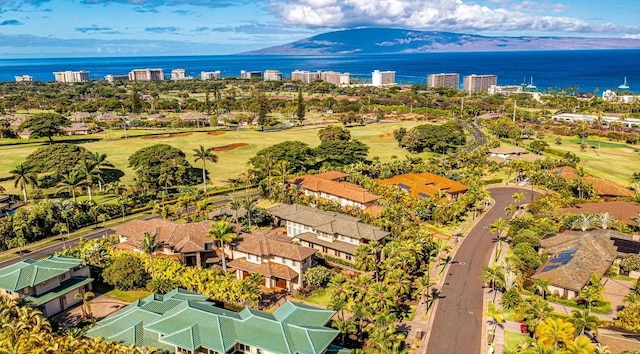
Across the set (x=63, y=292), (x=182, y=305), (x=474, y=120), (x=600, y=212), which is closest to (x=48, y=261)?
(x=63, y=292)

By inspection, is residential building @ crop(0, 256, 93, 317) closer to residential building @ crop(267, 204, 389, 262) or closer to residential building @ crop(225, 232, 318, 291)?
residential building @ crop(225, 232, 318, 291)

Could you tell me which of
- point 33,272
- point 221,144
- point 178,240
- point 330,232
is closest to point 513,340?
point 330,232

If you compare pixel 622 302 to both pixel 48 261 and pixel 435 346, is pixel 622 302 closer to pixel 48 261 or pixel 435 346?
pixel 435 346

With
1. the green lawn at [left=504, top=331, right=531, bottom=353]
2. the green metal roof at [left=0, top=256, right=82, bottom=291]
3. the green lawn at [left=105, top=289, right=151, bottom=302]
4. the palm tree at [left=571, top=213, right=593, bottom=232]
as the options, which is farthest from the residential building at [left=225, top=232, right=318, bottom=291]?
the palm tree at [left=571, top=213, right=593, bottom=232]

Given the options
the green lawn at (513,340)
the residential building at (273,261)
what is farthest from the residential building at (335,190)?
the green lawn at (513,340)

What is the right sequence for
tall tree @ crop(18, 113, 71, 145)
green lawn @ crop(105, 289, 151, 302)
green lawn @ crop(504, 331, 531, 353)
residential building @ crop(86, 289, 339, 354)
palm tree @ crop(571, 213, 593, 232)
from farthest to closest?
tall tree @ crop(18, 113, 71, 145)
palm tree @ crop(571, 213, 593, 232)
green lawn @ crop(105, 289, 151, 302)
green lawn @ crop(504, 331, 531, 353)
residential building @ crop(86, 289, 339, 354)

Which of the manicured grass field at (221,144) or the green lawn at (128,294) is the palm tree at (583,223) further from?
the manicured grass field at (221,144)
